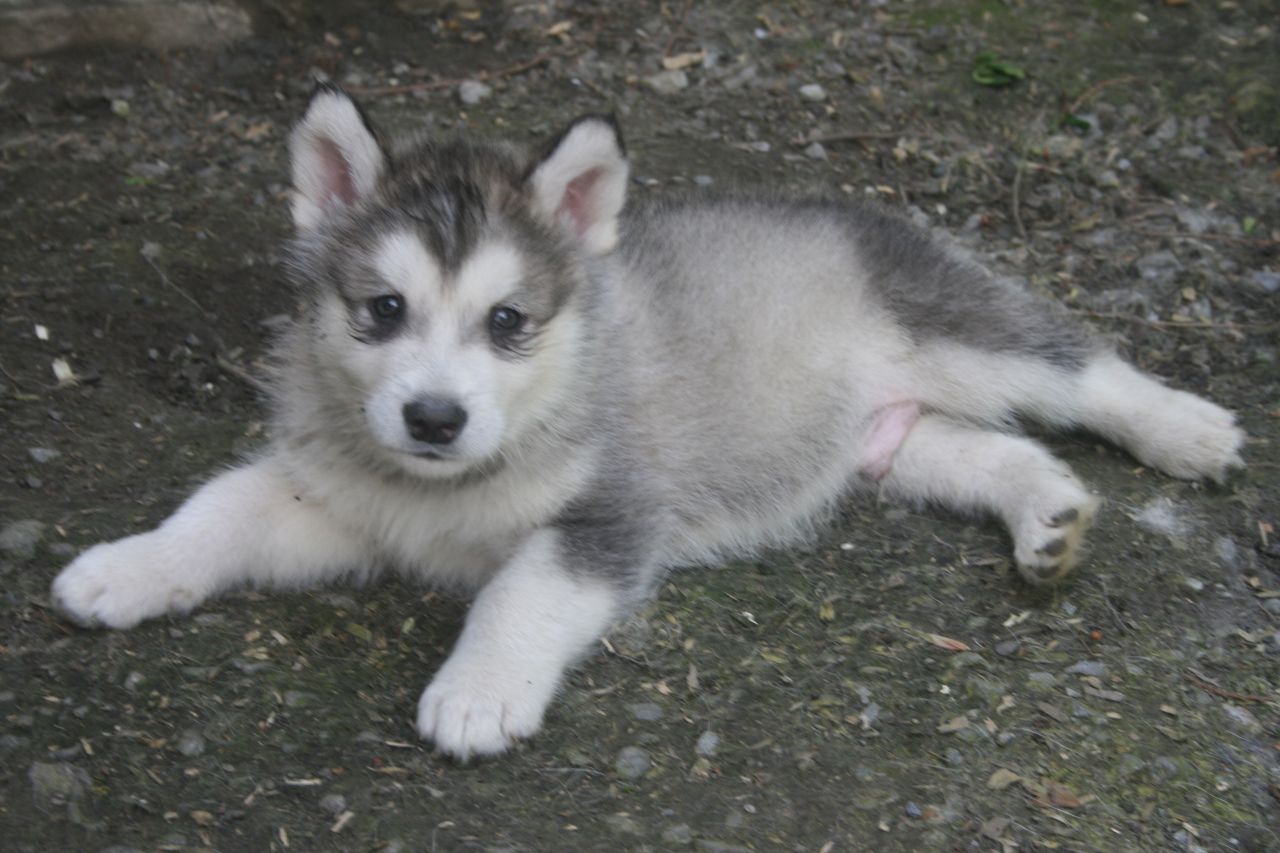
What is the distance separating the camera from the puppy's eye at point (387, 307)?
11.4ft

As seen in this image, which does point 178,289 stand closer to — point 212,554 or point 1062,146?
point 212,554

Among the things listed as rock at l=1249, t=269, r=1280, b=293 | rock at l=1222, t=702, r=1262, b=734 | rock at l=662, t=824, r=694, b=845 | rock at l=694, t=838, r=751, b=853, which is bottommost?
rock at l=1222, t=702, r=1262, b=734

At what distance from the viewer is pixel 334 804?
3.19 metres

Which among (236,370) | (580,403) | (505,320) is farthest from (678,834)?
(236,370)

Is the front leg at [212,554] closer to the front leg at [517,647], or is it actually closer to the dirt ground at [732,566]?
the dirt ground at [732,566]

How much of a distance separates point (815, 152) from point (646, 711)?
345 centimetres

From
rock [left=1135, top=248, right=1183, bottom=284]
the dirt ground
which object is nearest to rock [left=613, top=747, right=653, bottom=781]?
the dirt ground

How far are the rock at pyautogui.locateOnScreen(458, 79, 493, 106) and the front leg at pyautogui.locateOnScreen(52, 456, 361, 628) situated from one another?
273 cm

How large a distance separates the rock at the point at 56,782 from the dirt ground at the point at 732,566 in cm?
1

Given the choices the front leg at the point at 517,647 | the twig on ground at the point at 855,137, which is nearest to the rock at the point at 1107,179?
the twig on ground at the point at 855,137

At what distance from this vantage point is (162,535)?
12.7 feet

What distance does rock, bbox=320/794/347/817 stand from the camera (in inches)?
125

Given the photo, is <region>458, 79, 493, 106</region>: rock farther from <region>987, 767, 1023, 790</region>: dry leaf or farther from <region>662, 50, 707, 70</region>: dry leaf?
<region>987, 767, 1023, 790</region>: dry leaf

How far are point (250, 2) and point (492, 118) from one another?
1259 millimetres
